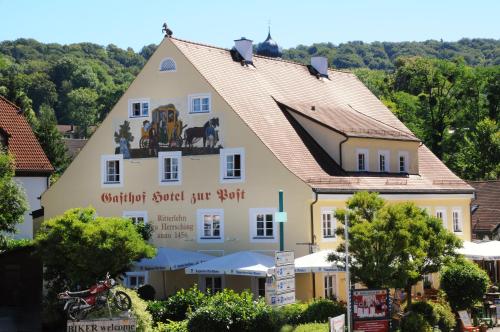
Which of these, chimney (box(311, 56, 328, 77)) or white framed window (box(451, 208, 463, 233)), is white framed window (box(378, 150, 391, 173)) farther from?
chimney (box(311, 56, 328, 77))

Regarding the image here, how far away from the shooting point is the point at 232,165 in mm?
41688

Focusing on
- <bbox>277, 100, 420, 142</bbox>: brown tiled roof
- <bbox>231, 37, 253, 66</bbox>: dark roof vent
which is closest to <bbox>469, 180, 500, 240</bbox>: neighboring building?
<bbox>277, 100, 420, 142</bbox>: brown tiled roof

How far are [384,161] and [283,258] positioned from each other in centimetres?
1709

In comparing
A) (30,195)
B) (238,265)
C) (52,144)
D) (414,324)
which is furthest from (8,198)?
(52,144)

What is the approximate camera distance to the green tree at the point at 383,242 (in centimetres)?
3247

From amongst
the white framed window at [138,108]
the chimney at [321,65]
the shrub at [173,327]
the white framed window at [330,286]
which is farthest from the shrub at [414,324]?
the chimney at [321,65]

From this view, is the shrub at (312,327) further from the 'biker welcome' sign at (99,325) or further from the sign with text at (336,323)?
the 'biker welcome' sign at (99,325)

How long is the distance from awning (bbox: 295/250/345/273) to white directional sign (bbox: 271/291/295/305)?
4.83 meters

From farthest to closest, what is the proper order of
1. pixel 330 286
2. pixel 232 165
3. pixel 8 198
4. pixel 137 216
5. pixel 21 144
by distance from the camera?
pixel 21 144 < pixel 137 216 < pixel 232 165 < pixel 330 286 < pixel 8 198

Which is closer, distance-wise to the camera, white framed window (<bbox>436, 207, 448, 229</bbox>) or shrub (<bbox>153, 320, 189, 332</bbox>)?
shrub (<bbox>153, 320, 189, 332</bbox>)

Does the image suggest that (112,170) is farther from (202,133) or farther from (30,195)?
(30,195)

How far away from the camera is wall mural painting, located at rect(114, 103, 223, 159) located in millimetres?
42250

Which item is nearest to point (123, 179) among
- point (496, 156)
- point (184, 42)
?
point (184, 42)

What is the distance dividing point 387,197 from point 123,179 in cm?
1097
